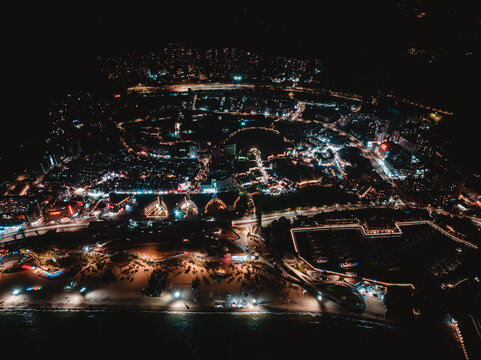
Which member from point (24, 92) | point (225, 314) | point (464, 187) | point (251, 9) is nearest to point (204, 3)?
point (251, 9)

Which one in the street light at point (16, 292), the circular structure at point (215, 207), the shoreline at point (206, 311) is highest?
the circular structure at point (215, 207)

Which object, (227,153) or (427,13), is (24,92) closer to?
(227,153)

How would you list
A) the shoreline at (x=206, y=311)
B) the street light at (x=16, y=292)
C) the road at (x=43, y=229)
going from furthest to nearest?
the road at (x=43, y=229)
the street light at (x=16, y=292)
the shoreline at (x=206, y=311)

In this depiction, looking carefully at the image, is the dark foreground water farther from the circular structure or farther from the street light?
the circular structure

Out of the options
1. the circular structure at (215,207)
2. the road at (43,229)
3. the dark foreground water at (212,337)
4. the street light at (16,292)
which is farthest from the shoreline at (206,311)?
the circular structure at (215,207)

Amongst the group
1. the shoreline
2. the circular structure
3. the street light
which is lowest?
the street light

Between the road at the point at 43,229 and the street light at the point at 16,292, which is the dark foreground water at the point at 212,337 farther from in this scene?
the road at the point at 43,229

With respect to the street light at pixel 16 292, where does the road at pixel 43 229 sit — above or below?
above

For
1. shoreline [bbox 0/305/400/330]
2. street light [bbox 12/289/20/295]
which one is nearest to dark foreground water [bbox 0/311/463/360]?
shoreline [bbox 0/305/400/330]
